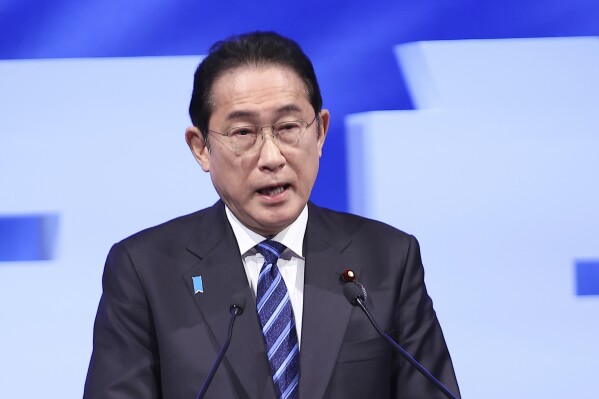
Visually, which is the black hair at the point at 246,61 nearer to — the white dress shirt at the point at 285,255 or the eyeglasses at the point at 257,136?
the eyeglasses at the point at 257,136

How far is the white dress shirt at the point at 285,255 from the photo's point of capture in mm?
1787

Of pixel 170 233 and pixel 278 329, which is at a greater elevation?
pixel 170 233

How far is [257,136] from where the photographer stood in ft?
5.65

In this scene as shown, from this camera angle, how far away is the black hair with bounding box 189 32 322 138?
175cm

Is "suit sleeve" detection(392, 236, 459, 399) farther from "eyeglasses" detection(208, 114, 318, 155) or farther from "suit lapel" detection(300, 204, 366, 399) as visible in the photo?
"eyeglasses" detection(208, 114, 318, 155)

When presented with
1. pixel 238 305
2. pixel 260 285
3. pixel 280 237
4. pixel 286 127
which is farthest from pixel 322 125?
pixel 238 305

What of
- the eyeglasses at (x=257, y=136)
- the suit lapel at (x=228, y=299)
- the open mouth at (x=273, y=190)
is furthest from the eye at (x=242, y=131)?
the suit lapel at (x=228, y=299)

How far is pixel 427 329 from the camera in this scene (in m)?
1.76

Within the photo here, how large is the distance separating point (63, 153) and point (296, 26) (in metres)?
0.72

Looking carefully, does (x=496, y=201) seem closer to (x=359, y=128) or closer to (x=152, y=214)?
(x=359, y=128)

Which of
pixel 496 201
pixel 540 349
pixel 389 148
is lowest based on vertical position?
pixel 540 349

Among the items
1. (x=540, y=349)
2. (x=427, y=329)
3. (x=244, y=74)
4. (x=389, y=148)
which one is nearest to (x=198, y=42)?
(x=389, y=148)

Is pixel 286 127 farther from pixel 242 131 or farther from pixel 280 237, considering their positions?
pixel 280 237

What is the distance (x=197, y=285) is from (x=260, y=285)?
0.41 ft
